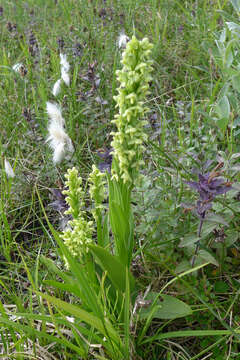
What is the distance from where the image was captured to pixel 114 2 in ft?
14.2

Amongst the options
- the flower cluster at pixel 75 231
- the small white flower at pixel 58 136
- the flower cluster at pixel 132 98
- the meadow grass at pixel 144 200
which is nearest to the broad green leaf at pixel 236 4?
the meadow grass at pixel 144 200

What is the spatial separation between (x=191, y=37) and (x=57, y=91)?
1.53 m

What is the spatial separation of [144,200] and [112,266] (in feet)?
1.43

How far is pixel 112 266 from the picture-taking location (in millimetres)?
1351

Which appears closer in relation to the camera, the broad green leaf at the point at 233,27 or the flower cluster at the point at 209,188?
the flower cluster at the point at 209,188

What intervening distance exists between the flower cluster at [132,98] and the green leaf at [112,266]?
26cm

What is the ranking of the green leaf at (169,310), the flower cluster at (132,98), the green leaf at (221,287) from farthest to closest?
the green leaf at (221,287) < the green leaf at (169,310) < the flower cluster at (132,98)

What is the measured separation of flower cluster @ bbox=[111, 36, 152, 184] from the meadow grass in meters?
0.41

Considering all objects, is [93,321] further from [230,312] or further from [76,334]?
[230,312]

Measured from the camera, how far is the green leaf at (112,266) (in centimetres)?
127

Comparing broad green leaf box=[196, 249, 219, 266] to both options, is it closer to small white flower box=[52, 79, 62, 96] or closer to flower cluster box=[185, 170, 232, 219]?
flower cluster box=[185, 170, 232, 219]

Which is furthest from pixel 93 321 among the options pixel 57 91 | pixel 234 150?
pixel 57 91

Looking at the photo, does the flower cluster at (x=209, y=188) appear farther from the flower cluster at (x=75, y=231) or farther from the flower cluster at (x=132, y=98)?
the flower cluster at (x=75, y=231)

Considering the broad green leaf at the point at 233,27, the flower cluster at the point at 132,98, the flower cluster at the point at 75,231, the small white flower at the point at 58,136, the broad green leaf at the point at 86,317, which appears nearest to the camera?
the flower cluster at the point at 132,98
